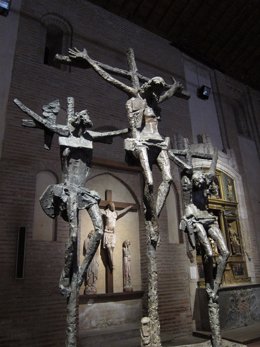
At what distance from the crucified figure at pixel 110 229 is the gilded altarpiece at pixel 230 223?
8.20 feet

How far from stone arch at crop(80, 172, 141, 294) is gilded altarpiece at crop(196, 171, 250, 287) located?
2.05m

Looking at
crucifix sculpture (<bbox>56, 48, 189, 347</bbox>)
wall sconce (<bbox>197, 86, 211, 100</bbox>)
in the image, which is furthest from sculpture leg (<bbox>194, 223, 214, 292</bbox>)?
wall sconce (<bbox>197, 86, 211, 100</bbox>)

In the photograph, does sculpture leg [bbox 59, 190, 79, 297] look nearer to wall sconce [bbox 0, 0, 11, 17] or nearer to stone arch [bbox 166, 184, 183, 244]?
stone arch [bbox 166, 184, 183, 244]

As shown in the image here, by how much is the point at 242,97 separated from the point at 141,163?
901 cm

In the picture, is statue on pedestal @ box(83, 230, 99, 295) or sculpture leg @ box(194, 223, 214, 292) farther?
statue on pedestal @ box(83, 230, 99, 295)

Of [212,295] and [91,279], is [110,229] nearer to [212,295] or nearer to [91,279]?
[91,279]

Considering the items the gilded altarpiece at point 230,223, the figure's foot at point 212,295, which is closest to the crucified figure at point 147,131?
the figure's foot at point 212,295

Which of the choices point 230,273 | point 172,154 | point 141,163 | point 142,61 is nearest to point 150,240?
point 141,163

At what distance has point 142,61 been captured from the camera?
333 inches

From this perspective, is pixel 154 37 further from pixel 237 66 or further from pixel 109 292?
pixel 109 292

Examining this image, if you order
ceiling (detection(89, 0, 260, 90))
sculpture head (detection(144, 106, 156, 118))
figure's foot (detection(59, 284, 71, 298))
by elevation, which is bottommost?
figure's foot (detection(59, 284, 71, 298))

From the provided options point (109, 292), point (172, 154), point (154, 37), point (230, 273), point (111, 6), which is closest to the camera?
point (172, 154)

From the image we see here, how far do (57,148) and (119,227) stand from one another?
2070mm

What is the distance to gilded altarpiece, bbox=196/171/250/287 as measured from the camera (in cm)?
757
